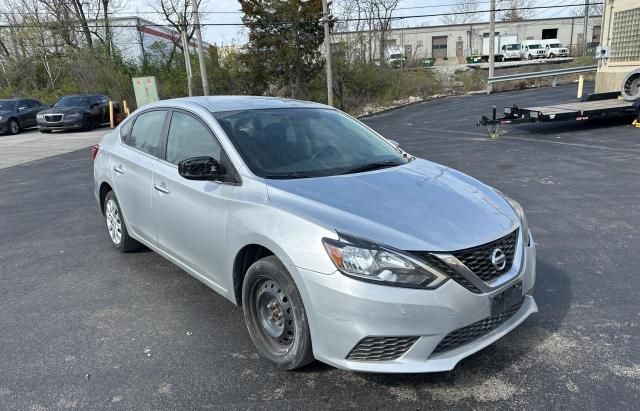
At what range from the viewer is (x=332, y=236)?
2652mm

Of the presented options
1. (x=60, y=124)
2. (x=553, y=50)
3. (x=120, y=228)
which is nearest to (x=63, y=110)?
(x=60, y=124)

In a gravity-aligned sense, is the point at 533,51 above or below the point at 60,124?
above

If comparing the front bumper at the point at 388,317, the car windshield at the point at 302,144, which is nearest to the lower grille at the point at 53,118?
the car windshield at the point at 302,144

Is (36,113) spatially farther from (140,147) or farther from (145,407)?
(145,407)

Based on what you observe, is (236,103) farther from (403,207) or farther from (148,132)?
(403,207)

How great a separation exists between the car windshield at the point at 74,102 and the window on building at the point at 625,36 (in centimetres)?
2157

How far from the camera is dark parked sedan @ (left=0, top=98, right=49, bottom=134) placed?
69.6ft

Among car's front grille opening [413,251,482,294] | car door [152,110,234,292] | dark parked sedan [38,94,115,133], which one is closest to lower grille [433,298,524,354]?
car's front grille opening [413,251,482,294]

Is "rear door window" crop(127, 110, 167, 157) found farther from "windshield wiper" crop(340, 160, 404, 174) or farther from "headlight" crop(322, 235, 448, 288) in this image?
"headlight" crop(322, 235, 448, 288)

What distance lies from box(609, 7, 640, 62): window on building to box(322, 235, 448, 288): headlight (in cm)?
1750

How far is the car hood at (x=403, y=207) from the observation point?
2.68 metres

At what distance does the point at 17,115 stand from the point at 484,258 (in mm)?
24292

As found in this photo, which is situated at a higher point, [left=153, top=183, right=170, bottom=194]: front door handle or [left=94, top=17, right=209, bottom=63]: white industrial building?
[left=94, top=17, right=209, bottom=63]: white industrial building

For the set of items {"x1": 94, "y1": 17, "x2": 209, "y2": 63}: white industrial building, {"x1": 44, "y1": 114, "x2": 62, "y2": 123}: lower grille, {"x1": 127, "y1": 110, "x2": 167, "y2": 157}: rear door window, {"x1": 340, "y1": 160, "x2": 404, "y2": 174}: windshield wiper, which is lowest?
{"x1": 44, "y1": 114, "x2": 62, "y2": 123}: lower grille
